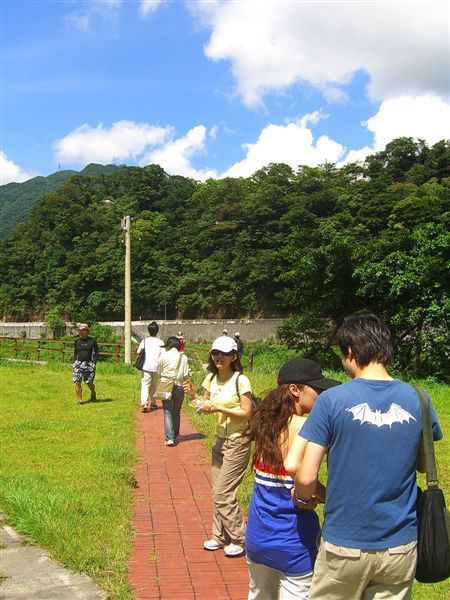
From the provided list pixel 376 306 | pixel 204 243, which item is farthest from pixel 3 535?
pixel 204 243

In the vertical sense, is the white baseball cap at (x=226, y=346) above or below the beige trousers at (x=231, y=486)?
above

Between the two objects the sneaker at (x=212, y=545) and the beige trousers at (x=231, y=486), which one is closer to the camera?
the beige trousers at (x=231, y=486)

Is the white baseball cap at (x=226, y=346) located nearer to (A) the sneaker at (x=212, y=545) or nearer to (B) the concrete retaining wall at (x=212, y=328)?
(A) the sneaker at (x=212, y=545)

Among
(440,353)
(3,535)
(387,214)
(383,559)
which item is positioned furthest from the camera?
(387,214)

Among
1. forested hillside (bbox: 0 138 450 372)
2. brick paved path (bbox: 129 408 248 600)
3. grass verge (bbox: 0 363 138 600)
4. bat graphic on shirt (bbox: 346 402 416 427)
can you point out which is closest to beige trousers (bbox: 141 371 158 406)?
grass verge (bbox: 0 363 138 600)

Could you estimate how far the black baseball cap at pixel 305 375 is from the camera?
2.67m

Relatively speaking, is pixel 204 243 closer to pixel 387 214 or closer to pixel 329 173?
pixel 329 173

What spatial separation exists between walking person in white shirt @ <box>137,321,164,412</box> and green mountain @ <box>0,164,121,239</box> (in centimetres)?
10033

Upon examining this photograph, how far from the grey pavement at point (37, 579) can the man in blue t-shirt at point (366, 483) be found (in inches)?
76.6

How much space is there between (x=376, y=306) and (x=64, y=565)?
53.7 ft

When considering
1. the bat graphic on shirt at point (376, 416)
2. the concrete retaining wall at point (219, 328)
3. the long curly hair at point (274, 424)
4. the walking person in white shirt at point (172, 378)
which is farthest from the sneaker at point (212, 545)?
the concrete retaining wall at point (219, 328)

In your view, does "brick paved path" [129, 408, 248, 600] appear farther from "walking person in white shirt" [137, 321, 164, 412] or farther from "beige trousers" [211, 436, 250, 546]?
"walking person in white shirt" [137, 321, 164, 412]

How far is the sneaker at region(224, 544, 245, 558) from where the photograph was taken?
4289 mm

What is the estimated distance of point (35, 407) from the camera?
36.9ft
